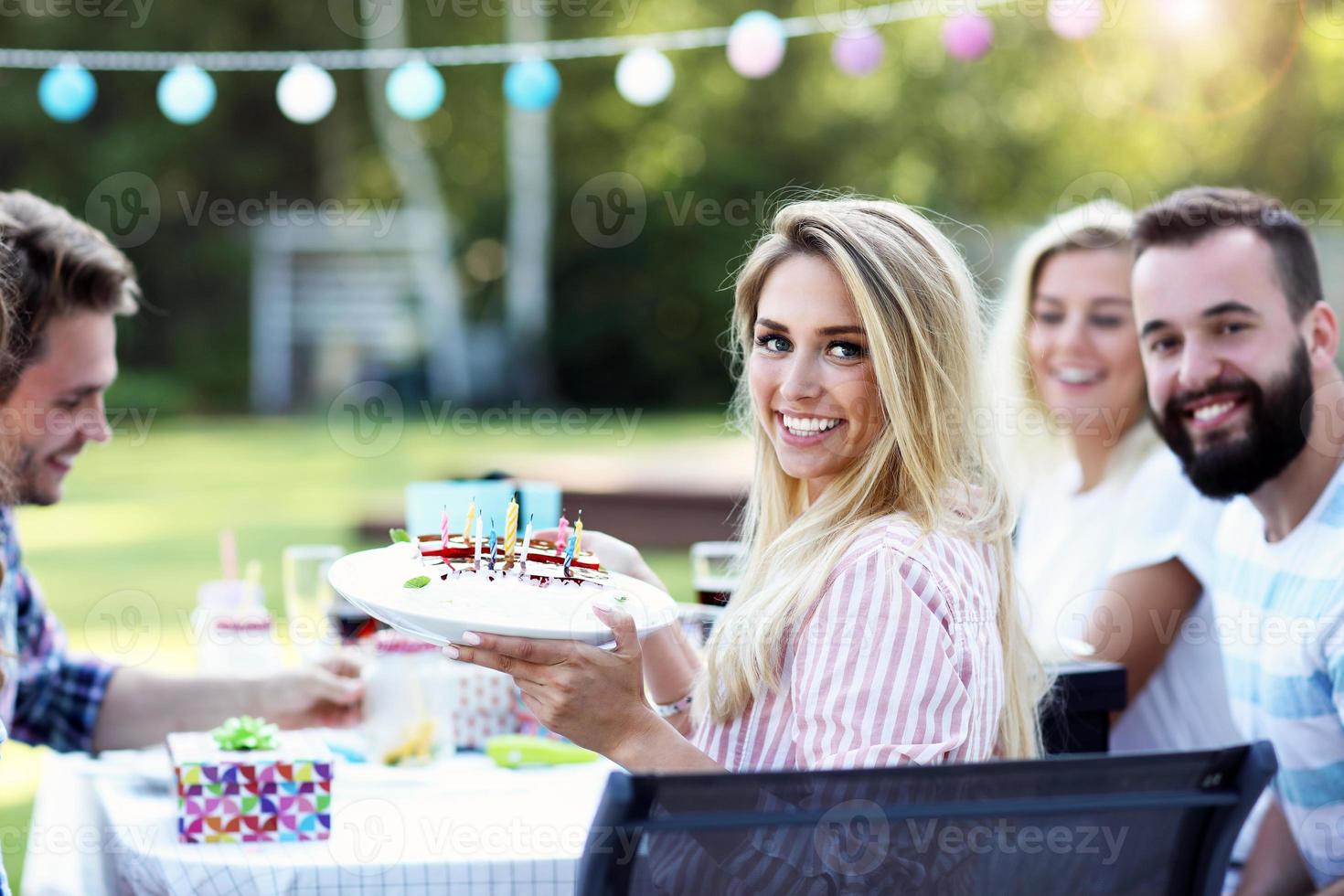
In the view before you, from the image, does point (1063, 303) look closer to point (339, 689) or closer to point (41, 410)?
point (339, 689)

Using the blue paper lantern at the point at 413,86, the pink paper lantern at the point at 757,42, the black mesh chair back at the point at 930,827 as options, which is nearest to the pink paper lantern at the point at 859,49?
the pink paper lantern at the point at 757,42

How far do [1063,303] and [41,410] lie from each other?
7.67ft

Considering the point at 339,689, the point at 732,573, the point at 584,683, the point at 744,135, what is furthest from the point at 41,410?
the point at 744,135

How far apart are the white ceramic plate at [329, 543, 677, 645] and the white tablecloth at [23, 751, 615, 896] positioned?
36 cm

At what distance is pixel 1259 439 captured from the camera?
2.48 meters

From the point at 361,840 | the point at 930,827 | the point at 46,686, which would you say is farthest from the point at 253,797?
the point at 930,827

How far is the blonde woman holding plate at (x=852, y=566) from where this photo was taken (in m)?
1.59

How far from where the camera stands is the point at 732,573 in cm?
258

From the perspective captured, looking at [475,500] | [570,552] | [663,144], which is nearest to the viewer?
[570,552]

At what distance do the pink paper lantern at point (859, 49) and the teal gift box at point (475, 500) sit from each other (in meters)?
3.43

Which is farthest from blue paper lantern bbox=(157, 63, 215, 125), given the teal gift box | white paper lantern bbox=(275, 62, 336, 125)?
the teal gift box

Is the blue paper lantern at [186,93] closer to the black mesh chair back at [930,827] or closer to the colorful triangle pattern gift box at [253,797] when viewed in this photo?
the colorful triangle pattern gift box at [253,797]

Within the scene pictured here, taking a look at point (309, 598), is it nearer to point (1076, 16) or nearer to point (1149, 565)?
point (1149, 565)

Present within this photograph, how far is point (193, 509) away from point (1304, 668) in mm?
10670
